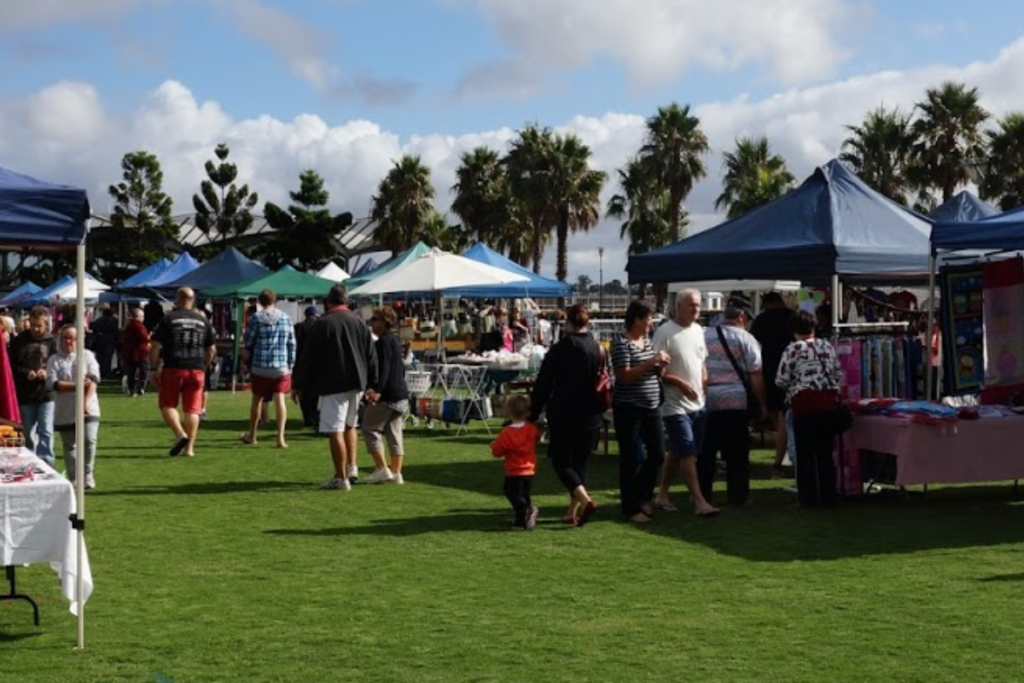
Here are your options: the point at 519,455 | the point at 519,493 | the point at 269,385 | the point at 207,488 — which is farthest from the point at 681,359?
the point at 269,385

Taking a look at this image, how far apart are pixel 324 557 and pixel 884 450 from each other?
4711mm

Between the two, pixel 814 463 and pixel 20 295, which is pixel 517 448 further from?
pixel 20 295

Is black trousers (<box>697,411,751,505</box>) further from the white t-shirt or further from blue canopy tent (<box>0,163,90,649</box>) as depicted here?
blue canopy tent (<box>0,163,90,649</box>)

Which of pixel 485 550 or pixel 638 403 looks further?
pixel 638 403

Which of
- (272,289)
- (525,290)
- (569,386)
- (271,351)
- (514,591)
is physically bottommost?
(514,591)

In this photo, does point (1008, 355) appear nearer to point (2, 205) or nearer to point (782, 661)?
point (782, 661)

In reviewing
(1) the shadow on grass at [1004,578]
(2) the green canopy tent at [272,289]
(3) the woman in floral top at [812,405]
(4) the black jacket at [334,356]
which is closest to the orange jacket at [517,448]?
(3) the woman in floral top at [812,405]

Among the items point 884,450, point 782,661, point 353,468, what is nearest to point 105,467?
point 353,468

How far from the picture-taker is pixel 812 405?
11.1 metres

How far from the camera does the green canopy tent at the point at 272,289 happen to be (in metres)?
27.9

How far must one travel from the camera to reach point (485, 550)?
9367mm

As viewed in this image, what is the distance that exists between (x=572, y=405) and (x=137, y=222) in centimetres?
5903

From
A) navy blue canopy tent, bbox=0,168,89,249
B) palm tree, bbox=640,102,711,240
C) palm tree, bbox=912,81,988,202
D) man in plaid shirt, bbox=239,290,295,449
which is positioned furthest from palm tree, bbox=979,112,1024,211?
navy blue canopy tent, bbox=0,168,89,249

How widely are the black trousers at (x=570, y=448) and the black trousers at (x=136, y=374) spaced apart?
57.4 feet
